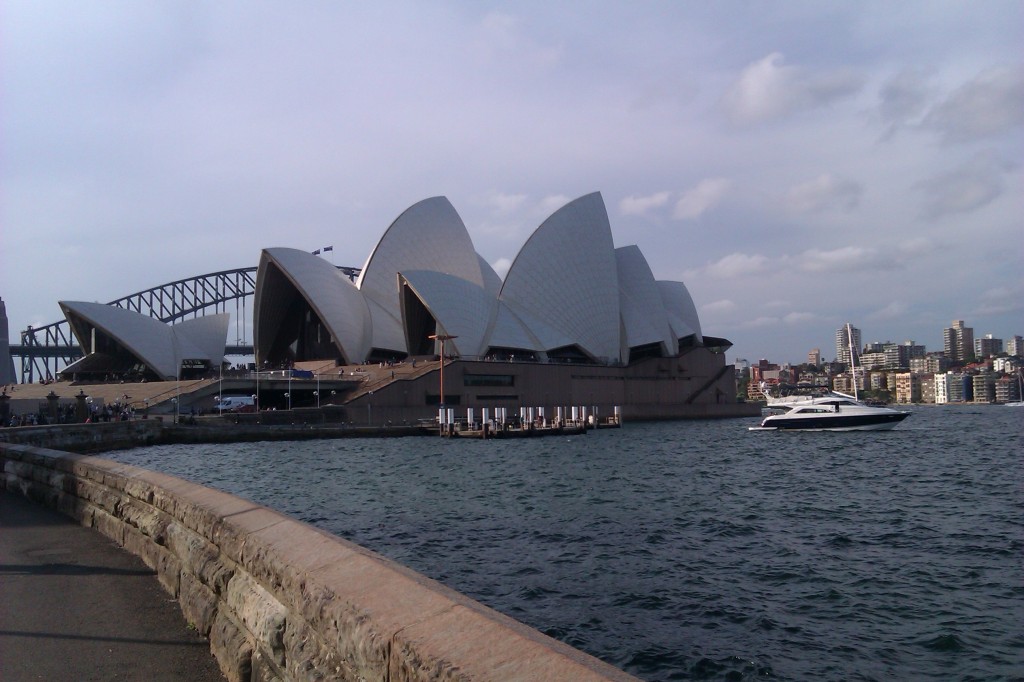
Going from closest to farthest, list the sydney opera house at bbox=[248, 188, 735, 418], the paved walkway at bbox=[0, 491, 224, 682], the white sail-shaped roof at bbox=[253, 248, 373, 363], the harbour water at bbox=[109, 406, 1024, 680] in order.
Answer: the paved walkway at bbox=[0, 491, 224, 682], the harbour water at bbox=[109, 406, 1024, 680], the white sail-shaped roof at bbox=[253, 248, 373, 363], the sydney opera house at bbox=[248, 188, 735, 418]

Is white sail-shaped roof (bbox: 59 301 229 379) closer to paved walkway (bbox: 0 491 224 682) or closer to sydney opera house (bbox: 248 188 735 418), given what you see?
sydney opera house (bbox: 248 188 735 418)

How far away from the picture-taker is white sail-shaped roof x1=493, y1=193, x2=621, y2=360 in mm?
67438

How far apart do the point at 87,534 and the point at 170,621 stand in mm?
3620

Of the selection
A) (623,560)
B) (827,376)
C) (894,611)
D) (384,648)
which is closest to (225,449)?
(623,560)

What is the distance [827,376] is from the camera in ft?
550

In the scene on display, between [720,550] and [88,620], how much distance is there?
9863 millimetres

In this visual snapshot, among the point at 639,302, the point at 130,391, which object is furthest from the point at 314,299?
the point at 639,302

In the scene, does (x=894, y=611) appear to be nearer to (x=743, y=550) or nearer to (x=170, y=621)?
(x=743, y=550)

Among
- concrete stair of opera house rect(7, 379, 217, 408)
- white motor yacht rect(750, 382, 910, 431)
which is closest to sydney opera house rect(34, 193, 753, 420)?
concrete stair of opera house rect(7, 379, 217, 408)

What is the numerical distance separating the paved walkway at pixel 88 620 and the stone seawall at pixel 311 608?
14 centimetres

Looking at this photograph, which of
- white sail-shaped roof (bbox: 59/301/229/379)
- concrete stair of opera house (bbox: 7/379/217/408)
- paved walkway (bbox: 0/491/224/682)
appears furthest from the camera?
white sail-shaped roof (bbox: 59/301/229/379)

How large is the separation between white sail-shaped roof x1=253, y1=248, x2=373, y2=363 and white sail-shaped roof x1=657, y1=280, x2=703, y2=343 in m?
37.6

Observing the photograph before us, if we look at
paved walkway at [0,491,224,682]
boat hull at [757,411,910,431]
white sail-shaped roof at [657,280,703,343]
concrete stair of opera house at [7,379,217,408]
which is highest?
white sail-shaped roof at [657,280,703,343]

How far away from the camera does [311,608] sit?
3.49m
